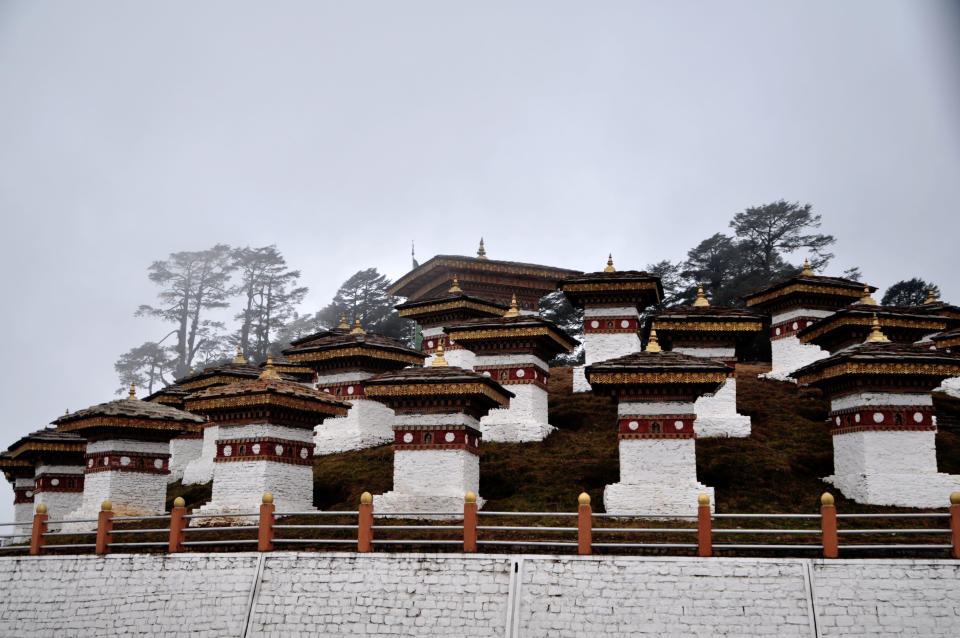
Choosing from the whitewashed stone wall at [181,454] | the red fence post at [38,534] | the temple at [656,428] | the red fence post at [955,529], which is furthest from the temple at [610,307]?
the red fence post at [38,534]

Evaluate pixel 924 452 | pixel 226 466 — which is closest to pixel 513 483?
pixel 226 466

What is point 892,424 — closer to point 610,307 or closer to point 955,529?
point 955,529

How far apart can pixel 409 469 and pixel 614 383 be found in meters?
5.40

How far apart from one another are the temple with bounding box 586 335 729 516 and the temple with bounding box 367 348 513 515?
126 inches

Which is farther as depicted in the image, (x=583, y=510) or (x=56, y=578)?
(x=56, y=578)

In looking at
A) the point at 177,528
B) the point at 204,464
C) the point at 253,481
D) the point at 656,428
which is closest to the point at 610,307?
the point at 656,428

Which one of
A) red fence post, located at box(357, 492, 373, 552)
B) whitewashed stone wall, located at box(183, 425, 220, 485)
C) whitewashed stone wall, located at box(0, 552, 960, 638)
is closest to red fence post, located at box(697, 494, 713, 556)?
whitewashed stone wall, located at box(0, 552, 960, 638)

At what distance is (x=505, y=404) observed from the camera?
2233 centimetres

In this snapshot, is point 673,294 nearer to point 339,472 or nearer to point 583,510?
point 339,472

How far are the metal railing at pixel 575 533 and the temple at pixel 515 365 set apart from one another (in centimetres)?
620

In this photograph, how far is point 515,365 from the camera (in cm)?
2612

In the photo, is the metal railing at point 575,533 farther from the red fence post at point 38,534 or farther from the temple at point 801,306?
the temple at point 801,306

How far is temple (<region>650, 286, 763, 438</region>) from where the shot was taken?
2506 cm

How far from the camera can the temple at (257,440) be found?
2022 centimetres
